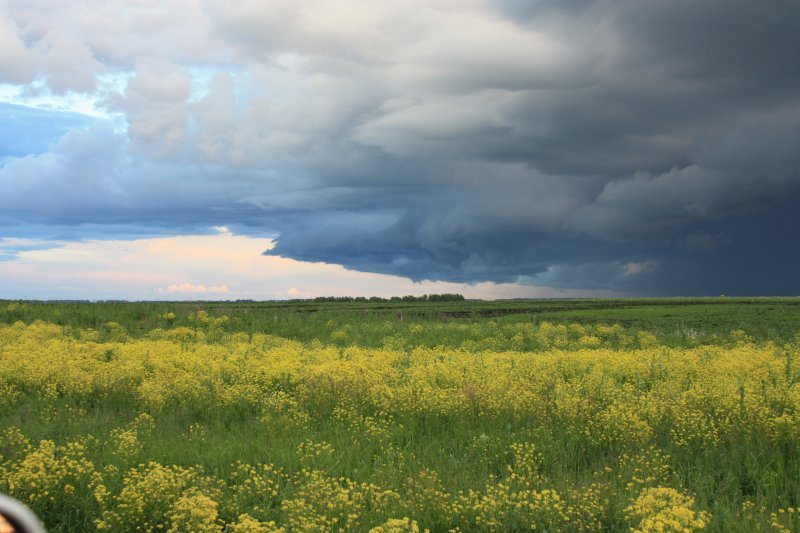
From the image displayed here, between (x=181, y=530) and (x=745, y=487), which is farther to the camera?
(x=745, y=487)

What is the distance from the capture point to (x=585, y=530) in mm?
6672

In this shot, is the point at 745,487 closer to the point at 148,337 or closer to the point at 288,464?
the point at 288,464

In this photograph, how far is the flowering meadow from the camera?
22.6ft

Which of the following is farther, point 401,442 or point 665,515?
point 401,442

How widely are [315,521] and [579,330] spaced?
27.5m

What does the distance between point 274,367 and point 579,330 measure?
2108 cm

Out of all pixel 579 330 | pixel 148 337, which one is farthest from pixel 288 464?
pixel 579 330

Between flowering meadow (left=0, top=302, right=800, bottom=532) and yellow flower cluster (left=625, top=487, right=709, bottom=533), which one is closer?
yellow flower cluster (left=625, top=487, right=709, bottom=533)

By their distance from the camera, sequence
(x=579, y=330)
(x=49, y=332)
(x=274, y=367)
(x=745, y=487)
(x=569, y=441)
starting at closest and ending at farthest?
1. (x=745, y=487)
2. (x=569, y=441)
3. (x=274, y=367)
4. (x=49, y=332)
5. (x=579, y=330)

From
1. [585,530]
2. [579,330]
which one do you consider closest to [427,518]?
[585,530]

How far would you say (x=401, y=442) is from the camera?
977 centimetres

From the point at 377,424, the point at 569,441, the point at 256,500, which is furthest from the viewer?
the point at 377,424

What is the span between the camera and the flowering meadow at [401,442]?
6879 millimetres

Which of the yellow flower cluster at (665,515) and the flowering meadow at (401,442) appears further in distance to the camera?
the flowering meadow at (401,442)
